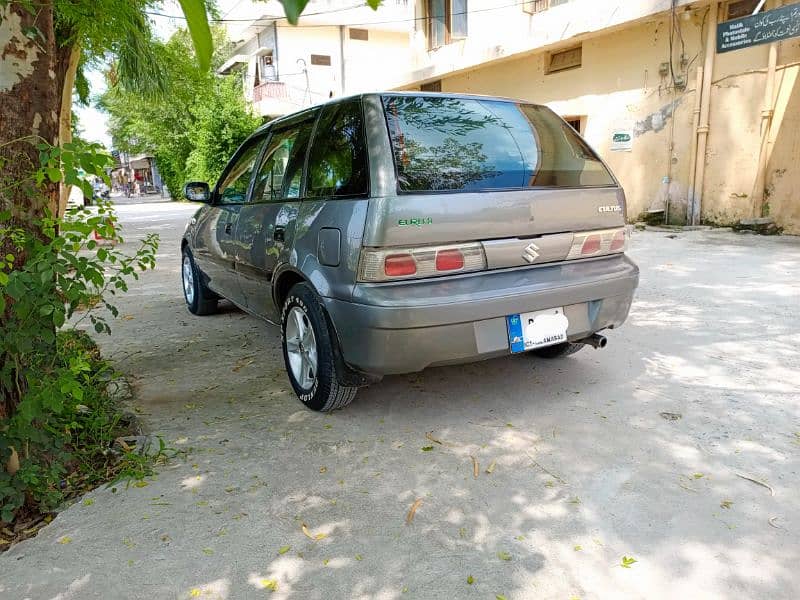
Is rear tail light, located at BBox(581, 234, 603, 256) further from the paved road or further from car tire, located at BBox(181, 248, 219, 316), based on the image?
car tire, located at BBox(181, 248, 219, 316)

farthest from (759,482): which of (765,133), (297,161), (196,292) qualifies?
(765,133)

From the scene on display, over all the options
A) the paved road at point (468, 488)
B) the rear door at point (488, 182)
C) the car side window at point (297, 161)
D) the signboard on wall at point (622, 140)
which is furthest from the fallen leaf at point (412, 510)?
the signboard on wall at point (622, 140)

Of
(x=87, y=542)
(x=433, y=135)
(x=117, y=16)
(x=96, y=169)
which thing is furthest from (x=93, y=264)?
(x=117, y=16)

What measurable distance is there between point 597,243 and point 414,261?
1169 millimetres

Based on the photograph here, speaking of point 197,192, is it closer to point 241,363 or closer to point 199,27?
point 241,363

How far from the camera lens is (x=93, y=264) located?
2406mm

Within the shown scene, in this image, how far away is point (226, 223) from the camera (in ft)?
15.1

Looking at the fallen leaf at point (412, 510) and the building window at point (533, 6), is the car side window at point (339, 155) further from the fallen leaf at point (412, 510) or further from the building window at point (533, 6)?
the building window at point (533, 6)

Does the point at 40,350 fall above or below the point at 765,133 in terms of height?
below

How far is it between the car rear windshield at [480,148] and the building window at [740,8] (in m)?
8.83

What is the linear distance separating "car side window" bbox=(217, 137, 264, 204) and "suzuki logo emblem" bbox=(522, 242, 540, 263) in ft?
7.57

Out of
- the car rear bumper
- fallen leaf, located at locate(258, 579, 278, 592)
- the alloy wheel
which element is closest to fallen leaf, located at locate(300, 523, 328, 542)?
fallen leaf, located at locate(258, 579, 278, 592)

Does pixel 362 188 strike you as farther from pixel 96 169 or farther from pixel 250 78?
pixel 250 78

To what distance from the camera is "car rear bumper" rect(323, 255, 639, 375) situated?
279cm
